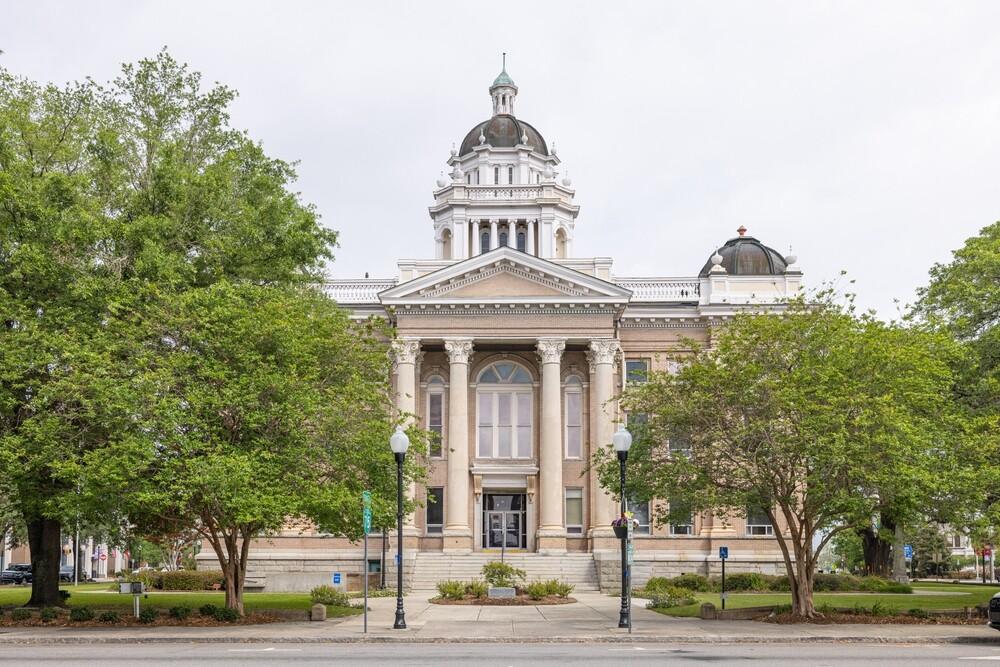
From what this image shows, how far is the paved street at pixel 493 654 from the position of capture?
20.7 metres

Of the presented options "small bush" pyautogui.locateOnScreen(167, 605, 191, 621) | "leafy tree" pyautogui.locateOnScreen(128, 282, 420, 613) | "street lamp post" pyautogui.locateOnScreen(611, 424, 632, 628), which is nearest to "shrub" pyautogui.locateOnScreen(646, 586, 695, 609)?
"street lamp post" pyautogui.locateOnScreen(611, 424, 632, 628)

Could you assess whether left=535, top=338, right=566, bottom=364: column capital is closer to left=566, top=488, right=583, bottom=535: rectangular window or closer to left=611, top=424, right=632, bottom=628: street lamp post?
left=566, top=488, right=583, bottom=535: rectangular window

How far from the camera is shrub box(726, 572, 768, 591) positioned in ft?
172

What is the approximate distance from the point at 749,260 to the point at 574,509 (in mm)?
17028

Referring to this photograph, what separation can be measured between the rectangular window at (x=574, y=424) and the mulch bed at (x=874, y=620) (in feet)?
86.6

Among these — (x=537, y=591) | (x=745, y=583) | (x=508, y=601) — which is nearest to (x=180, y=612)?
(x=508, y=601)

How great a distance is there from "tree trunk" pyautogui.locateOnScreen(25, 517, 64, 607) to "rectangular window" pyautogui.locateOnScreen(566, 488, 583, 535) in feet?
89.4

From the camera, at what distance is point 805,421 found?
30.8 metres

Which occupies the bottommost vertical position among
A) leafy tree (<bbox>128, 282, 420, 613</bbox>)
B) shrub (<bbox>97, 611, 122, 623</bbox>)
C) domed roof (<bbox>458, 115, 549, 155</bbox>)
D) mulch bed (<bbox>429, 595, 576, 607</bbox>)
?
mulch bed (<bbox>429, 595, 576, 607</bbox>)

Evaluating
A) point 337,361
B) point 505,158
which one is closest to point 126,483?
point 337,361

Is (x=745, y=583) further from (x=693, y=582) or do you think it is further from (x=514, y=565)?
(x=514, y=565)

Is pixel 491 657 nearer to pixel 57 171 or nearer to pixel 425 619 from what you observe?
pixel 425 619

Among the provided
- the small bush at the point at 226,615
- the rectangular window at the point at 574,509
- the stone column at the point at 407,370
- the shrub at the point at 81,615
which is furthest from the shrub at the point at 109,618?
the rectangular window at the point at 574,509

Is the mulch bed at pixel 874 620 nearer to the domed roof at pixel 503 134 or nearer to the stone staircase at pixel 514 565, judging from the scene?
the stone staircase at pixel 514 565
